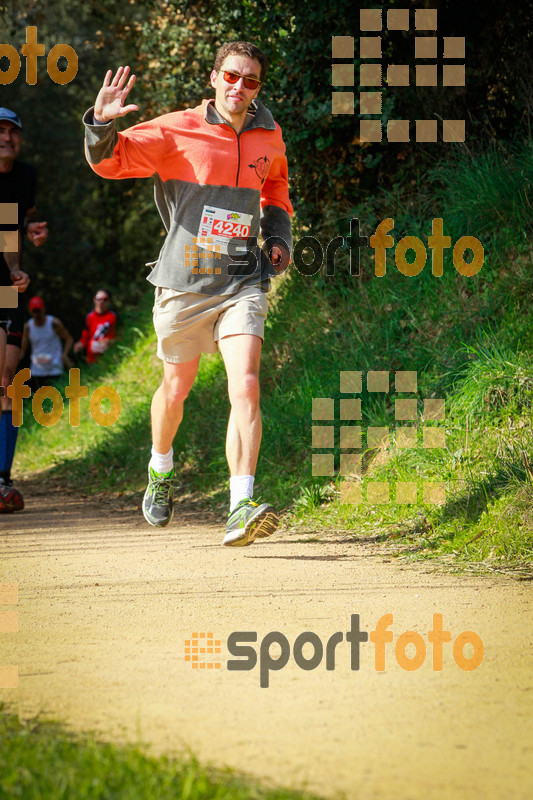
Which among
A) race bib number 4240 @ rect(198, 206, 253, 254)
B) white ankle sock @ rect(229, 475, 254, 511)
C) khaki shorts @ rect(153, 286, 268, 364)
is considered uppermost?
race bib number 4240 @ rect(198, 206, 253, 254)

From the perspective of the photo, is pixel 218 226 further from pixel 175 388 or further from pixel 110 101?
pixel 175 388

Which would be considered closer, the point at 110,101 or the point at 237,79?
the point at 110,101

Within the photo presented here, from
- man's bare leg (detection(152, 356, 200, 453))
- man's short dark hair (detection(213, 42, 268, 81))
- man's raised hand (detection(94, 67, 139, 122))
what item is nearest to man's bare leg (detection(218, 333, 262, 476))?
man's bare leg (detection(152, 356, 200, 453))

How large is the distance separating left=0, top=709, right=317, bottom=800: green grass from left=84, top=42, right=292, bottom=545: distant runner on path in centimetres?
249

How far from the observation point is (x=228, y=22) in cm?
1020

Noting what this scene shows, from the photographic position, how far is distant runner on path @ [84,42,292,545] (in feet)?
16.5

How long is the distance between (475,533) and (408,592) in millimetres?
1012

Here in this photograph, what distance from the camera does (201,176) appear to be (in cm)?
514

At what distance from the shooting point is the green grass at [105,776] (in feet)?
7.16

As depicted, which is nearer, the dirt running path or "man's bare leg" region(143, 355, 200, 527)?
the dirt running path

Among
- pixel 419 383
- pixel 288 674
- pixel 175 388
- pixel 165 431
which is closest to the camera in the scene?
pixel 288 674

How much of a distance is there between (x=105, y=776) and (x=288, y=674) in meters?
1.00

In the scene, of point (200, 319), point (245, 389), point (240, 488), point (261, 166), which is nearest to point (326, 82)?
point (261, 166)

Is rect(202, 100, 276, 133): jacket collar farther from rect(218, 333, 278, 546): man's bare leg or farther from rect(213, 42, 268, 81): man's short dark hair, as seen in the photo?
rect(218, 333, 278, 546): man's bare leg
